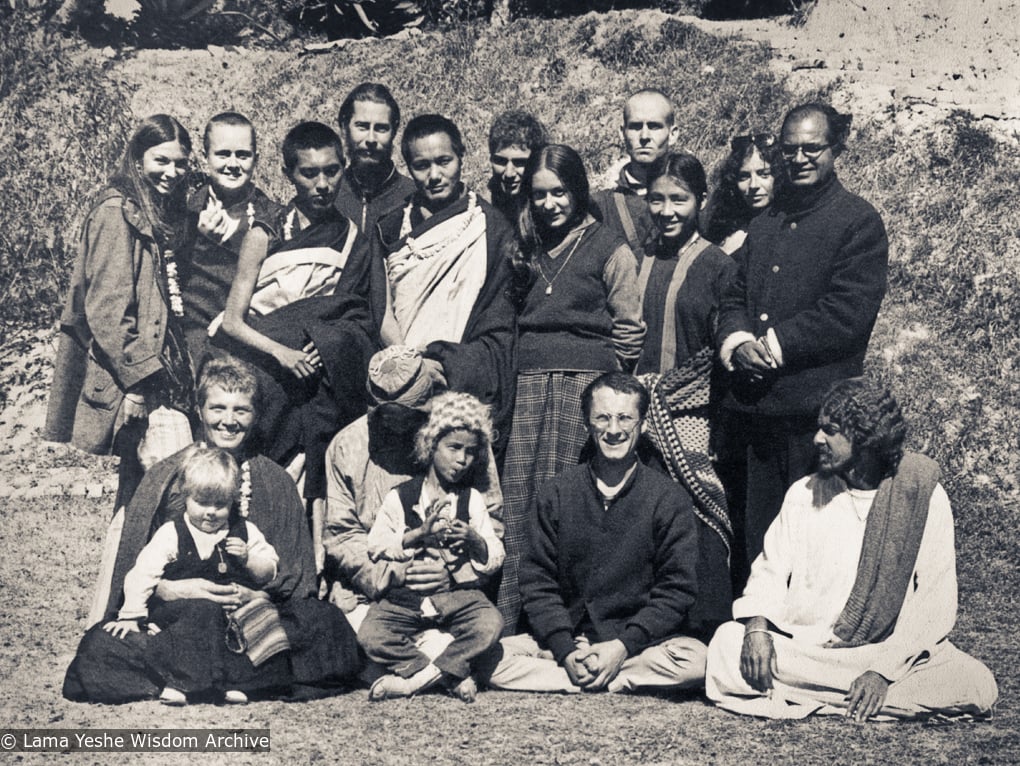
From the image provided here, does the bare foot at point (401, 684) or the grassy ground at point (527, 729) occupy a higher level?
the bare foot at point (401, 684)

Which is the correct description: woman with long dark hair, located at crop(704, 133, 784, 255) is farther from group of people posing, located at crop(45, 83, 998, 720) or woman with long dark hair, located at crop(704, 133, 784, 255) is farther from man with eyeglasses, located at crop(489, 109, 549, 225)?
man with eyeglasses, located at crop(489, 109, 549, 225)

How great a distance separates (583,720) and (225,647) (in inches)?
47.4

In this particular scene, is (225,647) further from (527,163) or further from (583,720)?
(527,163)

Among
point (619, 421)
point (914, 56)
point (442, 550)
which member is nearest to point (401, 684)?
point (442, 550)

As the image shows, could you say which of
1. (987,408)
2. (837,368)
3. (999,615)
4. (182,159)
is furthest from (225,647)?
(987,408)

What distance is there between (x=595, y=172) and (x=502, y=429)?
4.85m

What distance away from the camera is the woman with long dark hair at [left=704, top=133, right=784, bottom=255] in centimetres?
495

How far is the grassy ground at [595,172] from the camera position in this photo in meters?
3.98

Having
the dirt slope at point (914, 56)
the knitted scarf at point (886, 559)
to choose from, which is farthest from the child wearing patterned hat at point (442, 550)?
the dirt slope at point (914, 56)

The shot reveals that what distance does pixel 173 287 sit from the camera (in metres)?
4.99

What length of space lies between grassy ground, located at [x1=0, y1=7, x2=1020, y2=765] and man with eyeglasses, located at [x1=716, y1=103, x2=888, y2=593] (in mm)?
→ 1033

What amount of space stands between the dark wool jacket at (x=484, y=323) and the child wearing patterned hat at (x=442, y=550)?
211mm

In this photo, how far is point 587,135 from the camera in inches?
383

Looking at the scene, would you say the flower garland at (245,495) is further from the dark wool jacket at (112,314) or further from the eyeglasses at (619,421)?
the eyeglasses at (619,421)
